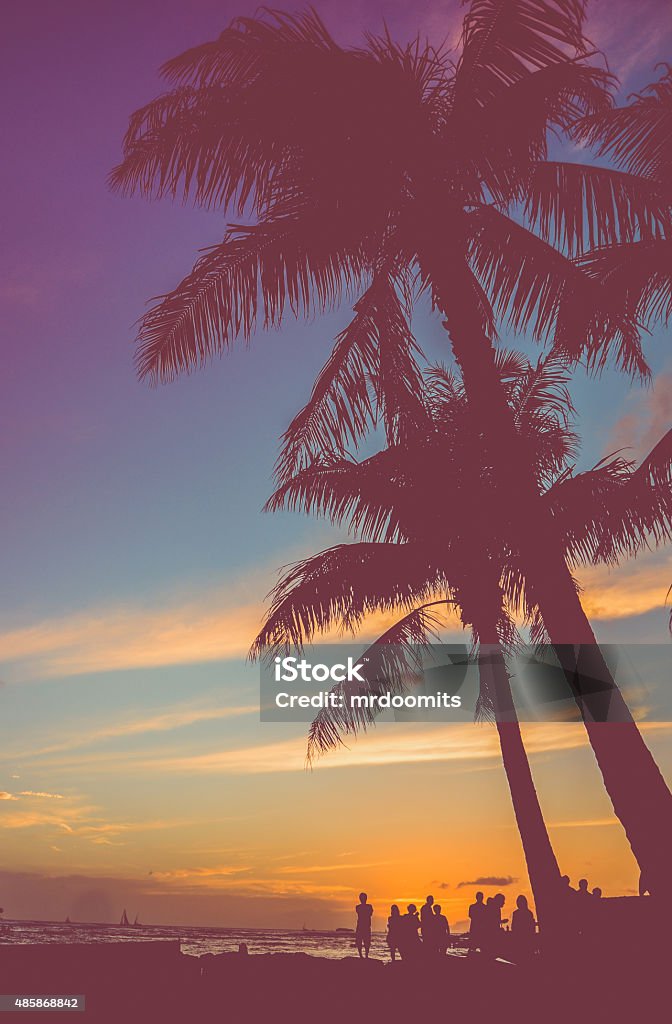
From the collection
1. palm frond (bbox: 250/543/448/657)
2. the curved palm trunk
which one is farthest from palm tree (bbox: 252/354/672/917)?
the curved palm trunk

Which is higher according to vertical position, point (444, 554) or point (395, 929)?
point (444, 554)

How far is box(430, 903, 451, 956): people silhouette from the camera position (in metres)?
13.6

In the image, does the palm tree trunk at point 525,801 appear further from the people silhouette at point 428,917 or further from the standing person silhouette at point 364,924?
the standing person silhouette at point 364,924

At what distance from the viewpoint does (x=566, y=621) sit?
22.4ft

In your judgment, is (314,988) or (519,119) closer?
(519,119)

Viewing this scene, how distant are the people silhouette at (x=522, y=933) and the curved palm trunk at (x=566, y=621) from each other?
635 centimetres

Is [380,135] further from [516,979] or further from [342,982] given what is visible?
[342,982]

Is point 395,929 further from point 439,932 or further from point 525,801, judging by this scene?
point 525,801

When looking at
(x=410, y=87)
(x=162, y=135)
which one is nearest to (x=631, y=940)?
(x=410, y=87)

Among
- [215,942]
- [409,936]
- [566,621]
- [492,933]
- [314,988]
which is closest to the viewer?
[566,621]

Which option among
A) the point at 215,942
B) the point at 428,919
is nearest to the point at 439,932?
the point at 428,919

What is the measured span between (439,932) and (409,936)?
0.50 meters

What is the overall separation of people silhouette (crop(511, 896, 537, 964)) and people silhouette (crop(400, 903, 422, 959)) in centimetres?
152

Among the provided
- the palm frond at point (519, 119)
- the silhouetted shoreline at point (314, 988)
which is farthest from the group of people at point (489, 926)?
the palm frond at point (519, 119)
